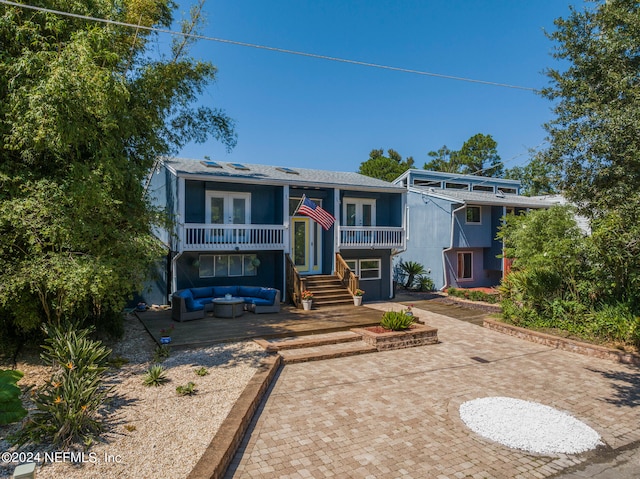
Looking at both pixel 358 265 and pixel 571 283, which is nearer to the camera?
pixel 571 283

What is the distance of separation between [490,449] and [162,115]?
36.3 ft

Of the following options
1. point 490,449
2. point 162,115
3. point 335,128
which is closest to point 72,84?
point 162,115

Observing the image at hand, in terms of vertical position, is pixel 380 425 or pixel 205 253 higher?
pixel 205 253

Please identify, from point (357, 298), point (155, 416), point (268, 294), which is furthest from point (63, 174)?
point (357, 298)

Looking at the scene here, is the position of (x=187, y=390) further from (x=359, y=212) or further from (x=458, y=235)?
(x=458, y=235)

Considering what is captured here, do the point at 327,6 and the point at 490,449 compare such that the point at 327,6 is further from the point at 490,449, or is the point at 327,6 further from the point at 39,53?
the point at 490,449

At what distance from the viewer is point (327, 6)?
41.6 feet

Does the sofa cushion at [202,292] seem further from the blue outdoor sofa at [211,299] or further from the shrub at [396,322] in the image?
the shrub at [396,322]

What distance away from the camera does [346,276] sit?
1503 cm

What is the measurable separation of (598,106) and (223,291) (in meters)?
11.5

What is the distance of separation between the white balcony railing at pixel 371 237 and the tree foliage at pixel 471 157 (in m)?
36.2

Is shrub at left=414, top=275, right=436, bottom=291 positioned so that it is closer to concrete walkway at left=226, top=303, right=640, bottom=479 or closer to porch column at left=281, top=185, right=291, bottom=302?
porch column at left=281, top=185, right=291, bottom=302

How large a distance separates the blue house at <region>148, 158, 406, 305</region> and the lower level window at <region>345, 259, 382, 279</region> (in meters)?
Result: 0.05

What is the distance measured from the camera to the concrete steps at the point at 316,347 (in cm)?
837
